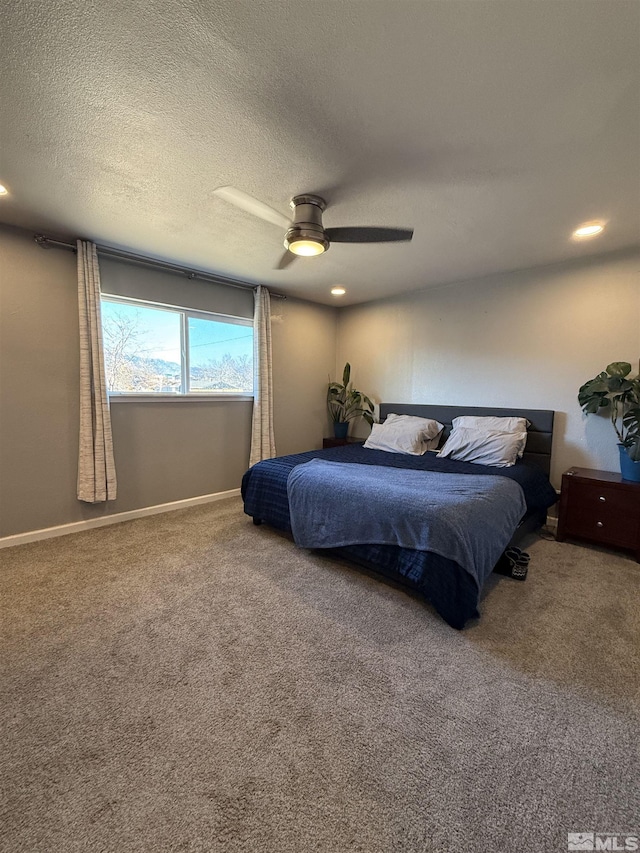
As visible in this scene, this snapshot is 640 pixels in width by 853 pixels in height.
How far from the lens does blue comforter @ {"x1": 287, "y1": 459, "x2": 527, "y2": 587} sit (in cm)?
190

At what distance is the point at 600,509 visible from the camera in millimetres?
2727

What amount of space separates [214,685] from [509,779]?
45.1 inches

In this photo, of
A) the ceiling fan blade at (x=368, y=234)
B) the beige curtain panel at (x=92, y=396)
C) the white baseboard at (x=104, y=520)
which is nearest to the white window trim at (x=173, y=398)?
the beige curtain panel at (x=92, y=396)

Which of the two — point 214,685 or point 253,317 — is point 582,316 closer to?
point 253,317

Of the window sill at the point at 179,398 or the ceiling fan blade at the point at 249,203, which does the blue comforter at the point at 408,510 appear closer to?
the window sill at the point at 179,398

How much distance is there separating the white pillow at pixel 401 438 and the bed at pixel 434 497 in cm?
15

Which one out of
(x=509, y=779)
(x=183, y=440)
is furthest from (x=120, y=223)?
(x=509, y=779)

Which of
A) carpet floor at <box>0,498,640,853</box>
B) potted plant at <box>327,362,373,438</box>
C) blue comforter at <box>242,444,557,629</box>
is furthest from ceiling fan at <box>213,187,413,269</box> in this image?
potted plant at <box>327,362,373,438</box>

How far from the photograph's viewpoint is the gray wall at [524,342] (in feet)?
10.00

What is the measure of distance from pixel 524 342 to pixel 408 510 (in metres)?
2.53

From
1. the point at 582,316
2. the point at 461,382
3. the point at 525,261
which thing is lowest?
the point at 461,382

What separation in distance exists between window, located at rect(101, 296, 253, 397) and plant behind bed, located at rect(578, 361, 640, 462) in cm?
346

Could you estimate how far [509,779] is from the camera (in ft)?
3.75

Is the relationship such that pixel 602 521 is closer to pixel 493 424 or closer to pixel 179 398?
pixel 493 424
